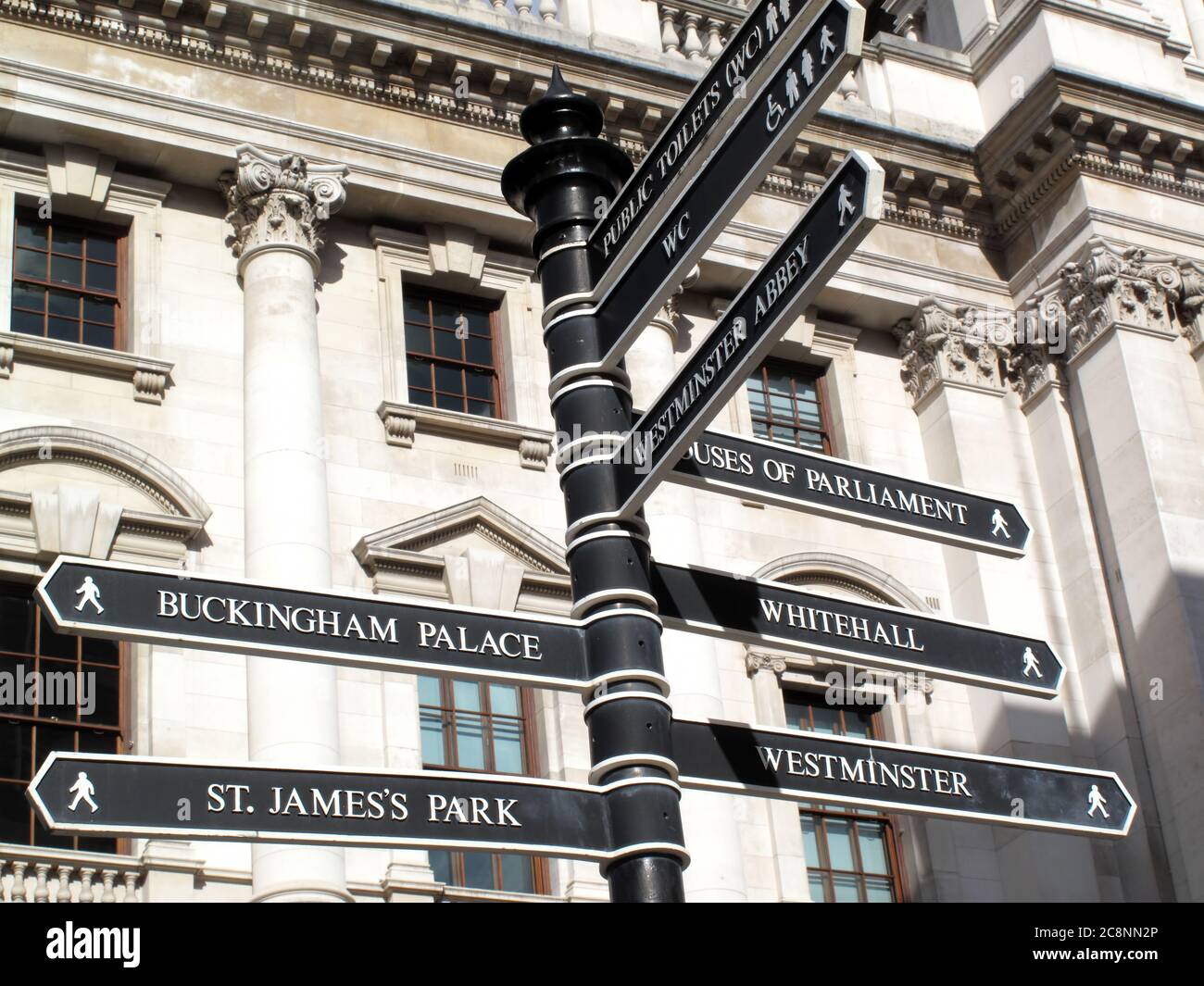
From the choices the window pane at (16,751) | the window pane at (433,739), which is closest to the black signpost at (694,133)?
the window pane at (16,751)

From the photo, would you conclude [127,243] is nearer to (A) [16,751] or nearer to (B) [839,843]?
(A) [16,751]

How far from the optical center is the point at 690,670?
62.3 feet

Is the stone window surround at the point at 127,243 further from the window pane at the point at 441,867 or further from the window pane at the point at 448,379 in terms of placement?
the window pane at the point at 441,867

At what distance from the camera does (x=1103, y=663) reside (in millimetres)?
21375

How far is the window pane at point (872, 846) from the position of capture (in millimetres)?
19984

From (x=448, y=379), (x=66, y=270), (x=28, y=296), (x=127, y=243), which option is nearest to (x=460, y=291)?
(x=448, y=379)

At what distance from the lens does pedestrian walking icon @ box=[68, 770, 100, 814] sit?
282 inches

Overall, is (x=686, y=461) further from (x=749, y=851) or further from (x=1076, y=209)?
(x=1076, y=209)

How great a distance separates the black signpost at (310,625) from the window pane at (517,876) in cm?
993

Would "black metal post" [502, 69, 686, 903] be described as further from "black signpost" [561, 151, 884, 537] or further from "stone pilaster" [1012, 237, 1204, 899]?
"stone pilaster" [1012, 237, 1204, 899]

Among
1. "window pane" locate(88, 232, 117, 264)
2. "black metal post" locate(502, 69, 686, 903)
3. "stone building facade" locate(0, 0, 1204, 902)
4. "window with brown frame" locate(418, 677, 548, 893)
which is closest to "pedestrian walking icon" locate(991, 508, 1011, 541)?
"black metal post" locate(502, 69, 686, 903)

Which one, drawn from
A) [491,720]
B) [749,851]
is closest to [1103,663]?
[749,851]

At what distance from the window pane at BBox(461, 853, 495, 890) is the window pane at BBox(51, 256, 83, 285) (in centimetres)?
666

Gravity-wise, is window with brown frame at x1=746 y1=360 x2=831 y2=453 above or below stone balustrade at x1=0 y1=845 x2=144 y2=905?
above
